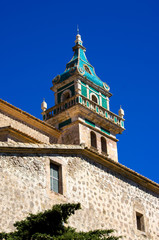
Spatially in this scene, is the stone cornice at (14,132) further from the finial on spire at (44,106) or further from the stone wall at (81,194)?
the finial on spire at (44,106)

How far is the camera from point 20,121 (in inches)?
1265

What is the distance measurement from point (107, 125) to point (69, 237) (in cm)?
2726

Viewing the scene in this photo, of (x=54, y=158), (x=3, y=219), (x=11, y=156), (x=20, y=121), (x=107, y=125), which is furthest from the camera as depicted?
(x=107, y=125)

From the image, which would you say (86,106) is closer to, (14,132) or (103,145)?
(103,145)

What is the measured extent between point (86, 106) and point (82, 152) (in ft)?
65.5

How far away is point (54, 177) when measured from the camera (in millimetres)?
16594

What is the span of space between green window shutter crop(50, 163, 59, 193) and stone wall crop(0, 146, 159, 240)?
0.20 metres

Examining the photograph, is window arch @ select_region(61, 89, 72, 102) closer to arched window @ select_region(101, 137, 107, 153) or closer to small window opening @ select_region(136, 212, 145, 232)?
arched window @ select_region(101, 137, 107, 153)

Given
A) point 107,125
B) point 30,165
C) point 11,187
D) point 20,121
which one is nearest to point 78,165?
point 30,165

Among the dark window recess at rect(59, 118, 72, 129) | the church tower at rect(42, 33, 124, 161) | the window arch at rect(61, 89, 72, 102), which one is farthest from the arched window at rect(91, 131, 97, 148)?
the window arch at rect(61, 89, 72, 102)

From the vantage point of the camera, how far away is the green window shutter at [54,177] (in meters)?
16.4

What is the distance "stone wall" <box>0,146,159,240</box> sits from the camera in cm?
1481

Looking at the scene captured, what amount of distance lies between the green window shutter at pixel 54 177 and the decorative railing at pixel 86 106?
2089 centimetres

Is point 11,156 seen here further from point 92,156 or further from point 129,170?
point 129,170
